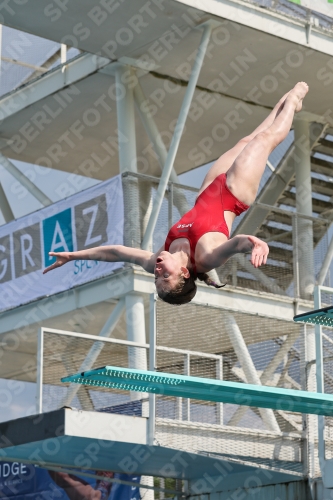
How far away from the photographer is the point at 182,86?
18.6 m

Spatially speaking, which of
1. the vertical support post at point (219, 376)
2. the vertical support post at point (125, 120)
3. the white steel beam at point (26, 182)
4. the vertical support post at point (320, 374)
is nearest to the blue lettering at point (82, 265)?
the vertical support post at point (125, 120)

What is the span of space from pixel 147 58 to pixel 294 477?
7215mm

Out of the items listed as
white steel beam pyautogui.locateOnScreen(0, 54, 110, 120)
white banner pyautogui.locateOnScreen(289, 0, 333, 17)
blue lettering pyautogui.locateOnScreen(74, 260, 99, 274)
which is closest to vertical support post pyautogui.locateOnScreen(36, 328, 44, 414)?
blue lettering pyautogui.locateOnScreen(74, 260, 99, 274)

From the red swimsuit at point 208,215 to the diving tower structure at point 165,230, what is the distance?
4.86 meters

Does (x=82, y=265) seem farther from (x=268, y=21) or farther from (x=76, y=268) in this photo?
(x=268, y=21)

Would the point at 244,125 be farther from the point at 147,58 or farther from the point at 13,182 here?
the point at 13,182

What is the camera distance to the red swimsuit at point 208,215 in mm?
8703

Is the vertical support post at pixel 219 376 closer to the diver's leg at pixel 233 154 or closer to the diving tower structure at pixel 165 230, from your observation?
the diving tower structure at pixel 165 230

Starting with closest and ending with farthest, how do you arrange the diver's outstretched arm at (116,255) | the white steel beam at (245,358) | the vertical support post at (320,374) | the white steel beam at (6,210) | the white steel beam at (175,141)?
the diver's outstretched arm at (116,255)
the vertical support post at (320,374)
the white steel beam at (245,358)
the white steel beam at (175,141)
the white steel beam at (6,210)

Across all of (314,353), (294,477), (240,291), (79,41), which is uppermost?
(79,41)

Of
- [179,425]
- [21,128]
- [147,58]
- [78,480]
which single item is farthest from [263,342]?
[21,128]

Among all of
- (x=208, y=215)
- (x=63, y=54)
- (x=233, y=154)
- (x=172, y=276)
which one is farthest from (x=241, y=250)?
(x=63, y=54)

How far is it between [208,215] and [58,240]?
853 centimetres

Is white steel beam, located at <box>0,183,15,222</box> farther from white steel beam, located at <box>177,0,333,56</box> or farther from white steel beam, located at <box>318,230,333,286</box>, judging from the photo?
white steel beam, located at <box>177,0,333,56</box>
